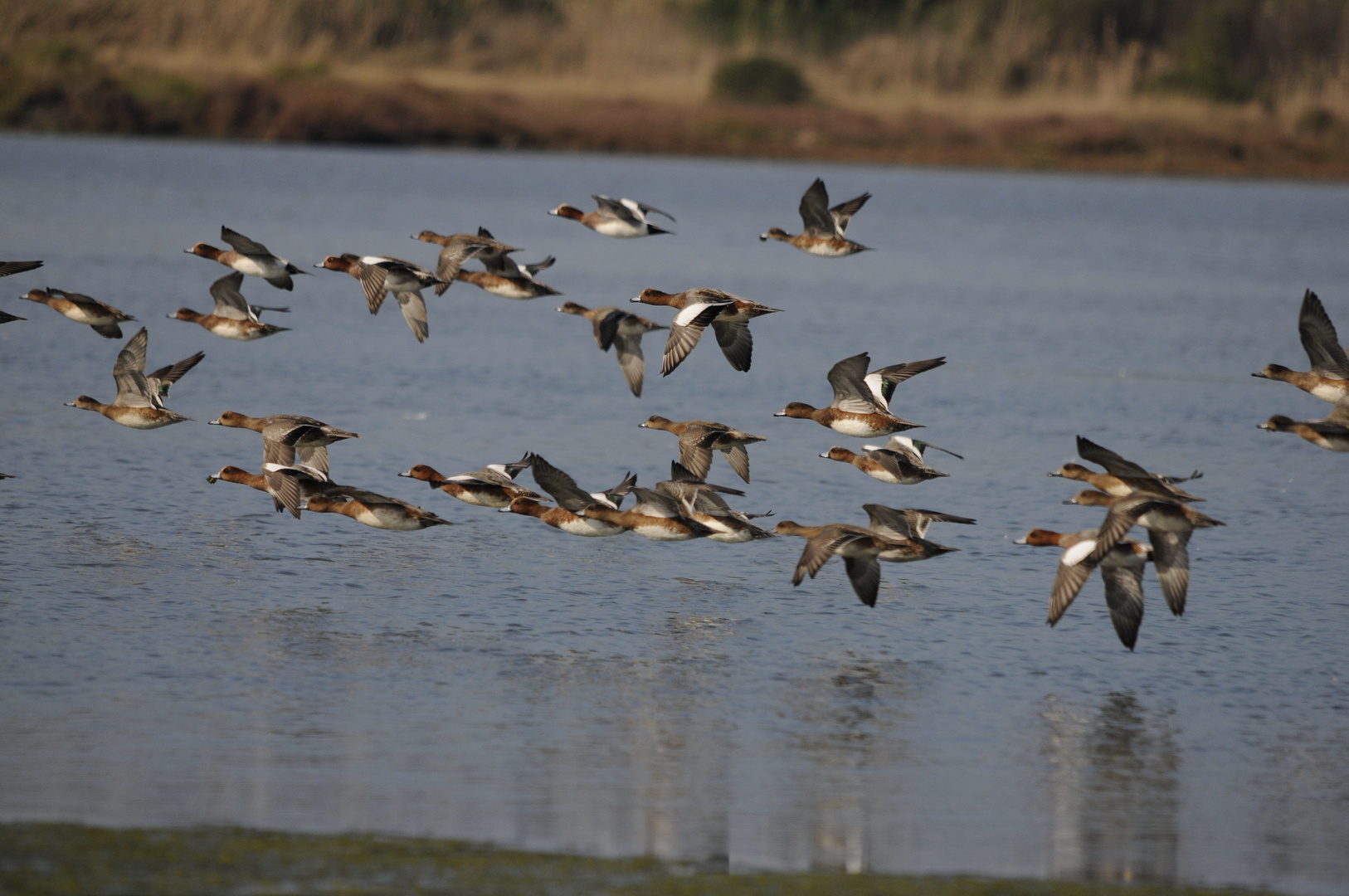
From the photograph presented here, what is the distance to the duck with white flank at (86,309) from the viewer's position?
16094 mm

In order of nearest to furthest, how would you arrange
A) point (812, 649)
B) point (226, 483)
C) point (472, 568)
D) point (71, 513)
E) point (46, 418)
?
point (812, 649), point (472, 568), point (71, 513), point (226, 483), point (46, 418)

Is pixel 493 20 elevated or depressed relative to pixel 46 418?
elevated

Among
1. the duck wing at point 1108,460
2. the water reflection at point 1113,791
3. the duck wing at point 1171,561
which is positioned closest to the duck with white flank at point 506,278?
the duck wing at point 1108,460

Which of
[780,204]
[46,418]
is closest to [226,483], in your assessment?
[46,418]

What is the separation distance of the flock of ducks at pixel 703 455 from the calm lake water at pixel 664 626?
0.73m

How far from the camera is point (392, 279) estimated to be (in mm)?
15617

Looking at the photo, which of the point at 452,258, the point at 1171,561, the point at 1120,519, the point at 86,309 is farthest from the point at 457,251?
the point at 1171,561

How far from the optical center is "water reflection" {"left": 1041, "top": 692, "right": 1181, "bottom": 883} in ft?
31.7

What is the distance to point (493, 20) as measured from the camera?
6744 centimetres

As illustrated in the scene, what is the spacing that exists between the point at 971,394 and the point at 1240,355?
7.41 metres

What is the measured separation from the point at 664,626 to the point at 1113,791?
4.37 meters

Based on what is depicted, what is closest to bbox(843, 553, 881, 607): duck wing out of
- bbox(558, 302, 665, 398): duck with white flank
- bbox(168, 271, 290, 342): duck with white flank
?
bbox(558, 302, 665, 398): duck with white flank

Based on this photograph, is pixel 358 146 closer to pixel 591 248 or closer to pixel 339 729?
pixel 591 248

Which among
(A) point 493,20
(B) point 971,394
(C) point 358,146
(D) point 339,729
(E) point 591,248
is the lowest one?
(D) point 339,729
